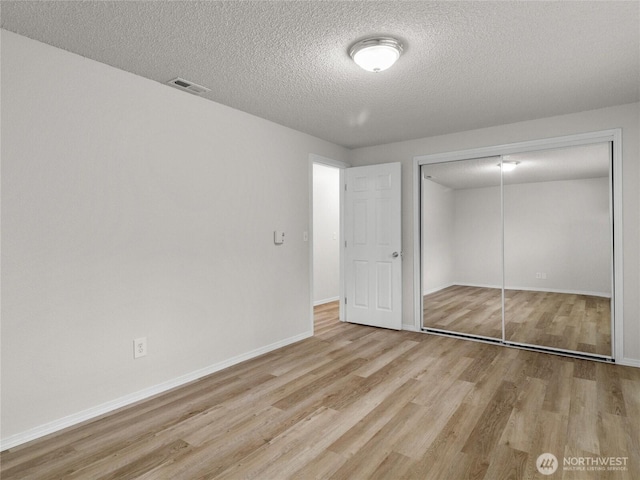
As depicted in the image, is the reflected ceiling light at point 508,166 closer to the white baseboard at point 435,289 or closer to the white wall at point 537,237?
the white wall at point 537,237

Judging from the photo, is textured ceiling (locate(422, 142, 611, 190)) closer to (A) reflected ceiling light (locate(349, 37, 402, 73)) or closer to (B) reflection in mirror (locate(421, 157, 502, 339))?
(B) reflection in mirror (locate(421, 157, 502, 339))

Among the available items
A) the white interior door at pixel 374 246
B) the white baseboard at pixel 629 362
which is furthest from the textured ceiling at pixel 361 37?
the white baseboard at pixel 629 362

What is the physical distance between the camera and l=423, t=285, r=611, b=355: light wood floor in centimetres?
358

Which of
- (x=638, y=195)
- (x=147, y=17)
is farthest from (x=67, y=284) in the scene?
(x=638, y=195)

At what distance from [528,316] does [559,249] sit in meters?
0.79

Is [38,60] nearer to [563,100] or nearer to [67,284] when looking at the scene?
[67,284]

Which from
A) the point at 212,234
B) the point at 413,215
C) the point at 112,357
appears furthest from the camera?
the point at 413,215

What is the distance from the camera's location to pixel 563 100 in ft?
10.8

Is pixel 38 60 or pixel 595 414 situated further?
pixel 595 414

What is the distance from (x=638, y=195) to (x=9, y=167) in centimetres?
487
